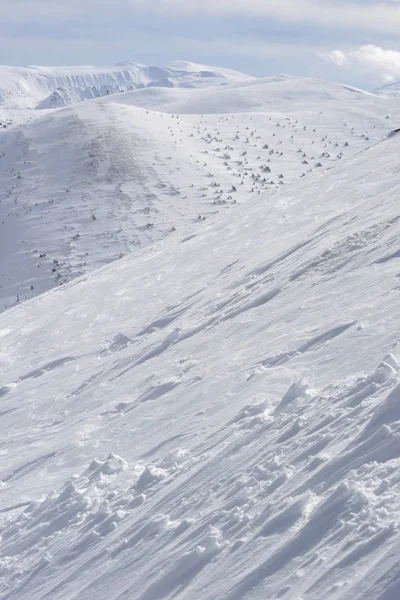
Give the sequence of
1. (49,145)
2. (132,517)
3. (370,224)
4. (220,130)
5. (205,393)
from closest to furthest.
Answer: (132,517) < (205,393) < (370,224) < (49,145) < (220,130)

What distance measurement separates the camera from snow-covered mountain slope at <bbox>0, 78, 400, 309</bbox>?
28703 millimetres

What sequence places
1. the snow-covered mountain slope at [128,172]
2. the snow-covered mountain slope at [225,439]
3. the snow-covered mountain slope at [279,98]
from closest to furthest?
the snow-covered mountain slope at [225,439] < the snow-covered mountain slope at [128,172] < the snow-covered mountain slope at [279,98]

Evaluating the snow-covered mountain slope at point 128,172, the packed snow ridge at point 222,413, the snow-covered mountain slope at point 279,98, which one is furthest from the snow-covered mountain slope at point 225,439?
the snow-covered mountain slope at point 279,98

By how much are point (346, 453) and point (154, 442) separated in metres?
2.68

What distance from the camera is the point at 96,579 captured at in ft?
18.9

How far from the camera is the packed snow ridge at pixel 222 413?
502cm

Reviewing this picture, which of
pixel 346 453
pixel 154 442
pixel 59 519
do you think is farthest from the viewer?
pixel 154 442

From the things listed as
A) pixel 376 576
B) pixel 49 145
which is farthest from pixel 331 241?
pixel 49 145

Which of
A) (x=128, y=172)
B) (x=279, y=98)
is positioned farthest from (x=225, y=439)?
(x=279, y=98)

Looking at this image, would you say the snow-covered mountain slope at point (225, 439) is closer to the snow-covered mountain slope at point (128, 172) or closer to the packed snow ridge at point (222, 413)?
the packed snow ridge at point (222, 413)

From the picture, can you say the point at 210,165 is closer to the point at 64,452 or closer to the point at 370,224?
the point at 370,224

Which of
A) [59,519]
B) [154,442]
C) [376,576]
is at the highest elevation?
[376,576]

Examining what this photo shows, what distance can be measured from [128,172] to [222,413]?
96.0 feet

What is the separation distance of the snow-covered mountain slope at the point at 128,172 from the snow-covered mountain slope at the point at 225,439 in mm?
11359
